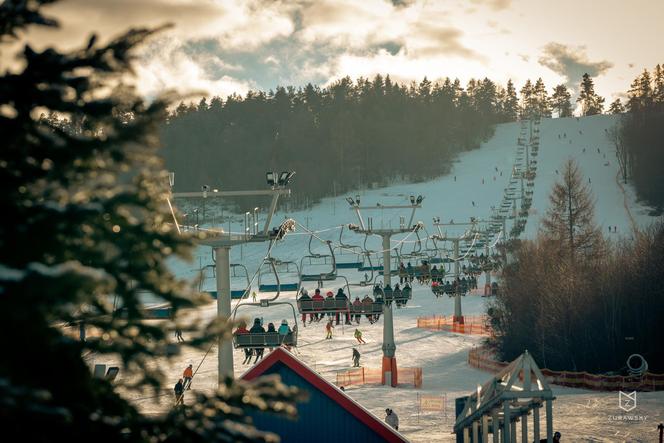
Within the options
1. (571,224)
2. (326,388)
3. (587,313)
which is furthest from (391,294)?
(571,224)

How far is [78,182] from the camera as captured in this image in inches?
177

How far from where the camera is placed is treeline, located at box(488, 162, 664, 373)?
111 feet

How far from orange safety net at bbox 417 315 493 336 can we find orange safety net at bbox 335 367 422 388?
489 inches

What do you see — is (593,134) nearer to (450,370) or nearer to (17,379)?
(450,370)

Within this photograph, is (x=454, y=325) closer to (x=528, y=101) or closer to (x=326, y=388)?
(x=326, y=388)

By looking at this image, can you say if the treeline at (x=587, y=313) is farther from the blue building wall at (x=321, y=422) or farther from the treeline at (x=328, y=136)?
the treeline at (x=328, y=136)

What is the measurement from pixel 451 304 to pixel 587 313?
2467 cm

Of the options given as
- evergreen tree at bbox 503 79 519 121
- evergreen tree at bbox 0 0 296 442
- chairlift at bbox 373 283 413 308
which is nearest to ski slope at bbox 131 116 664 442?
chairlift at bbox 373 283 413 308

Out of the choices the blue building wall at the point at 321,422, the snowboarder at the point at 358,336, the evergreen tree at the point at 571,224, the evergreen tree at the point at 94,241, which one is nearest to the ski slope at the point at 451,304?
the snowboarder at the point at 358,336

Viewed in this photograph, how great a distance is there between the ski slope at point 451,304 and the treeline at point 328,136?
4492 millimetres

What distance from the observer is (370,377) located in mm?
30672

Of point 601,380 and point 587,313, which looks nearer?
point 601,380

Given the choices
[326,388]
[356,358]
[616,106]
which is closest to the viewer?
[326,388]

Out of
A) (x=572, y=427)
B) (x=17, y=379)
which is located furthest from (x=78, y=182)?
(x=572, y=427)
